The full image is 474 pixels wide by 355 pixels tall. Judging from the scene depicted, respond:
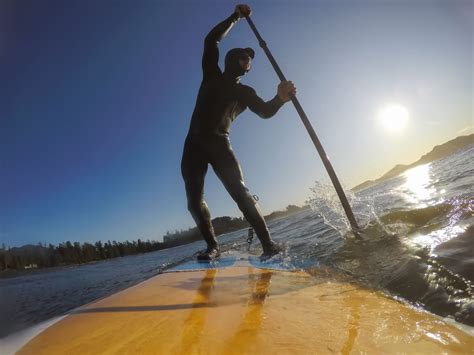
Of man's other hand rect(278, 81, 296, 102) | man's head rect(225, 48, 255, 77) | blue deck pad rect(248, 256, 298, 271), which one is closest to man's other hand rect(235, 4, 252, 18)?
man's head rect(225, 48, 255, 77)

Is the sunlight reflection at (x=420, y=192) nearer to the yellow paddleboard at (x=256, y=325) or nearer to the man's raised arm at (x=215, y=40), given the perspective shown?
the yellow paddleboard at (x=256, y=325)

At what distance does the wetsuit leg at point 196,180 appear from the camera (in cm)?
373

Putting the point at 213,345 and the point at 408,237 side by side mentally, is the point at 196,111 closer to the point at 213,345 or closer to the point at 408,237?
the point at 408,237

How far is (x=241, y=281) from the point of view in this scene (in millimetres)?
2182

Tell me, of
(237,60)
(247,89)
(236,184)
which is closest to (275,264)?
(236,184)

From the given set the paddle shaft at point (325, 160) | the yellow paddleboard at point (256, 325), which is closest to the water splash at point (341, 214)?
the paddle shaft at point (325, 160)

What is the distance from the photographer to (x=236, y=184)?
3344 mm

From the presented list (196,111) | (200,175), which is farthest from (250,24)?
(200,175)

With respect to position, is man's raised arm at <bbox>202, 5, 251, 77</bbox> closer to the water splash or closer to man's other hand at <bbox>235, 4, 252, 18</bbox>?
man's other hand at <bbox>235, 4, 252, 18</bbox>

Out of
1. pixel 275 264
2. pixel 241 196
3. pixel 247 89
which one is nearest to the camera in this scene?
pixel 275 264

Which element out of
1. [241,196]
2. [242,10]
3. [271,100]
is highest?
[242,10]

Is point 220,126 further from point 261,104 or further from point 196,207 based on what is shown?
point 196,207

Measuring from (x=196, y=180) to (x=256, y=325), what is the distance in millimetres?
2698

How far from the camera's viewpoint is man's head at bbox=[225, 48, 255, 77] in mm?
3693
